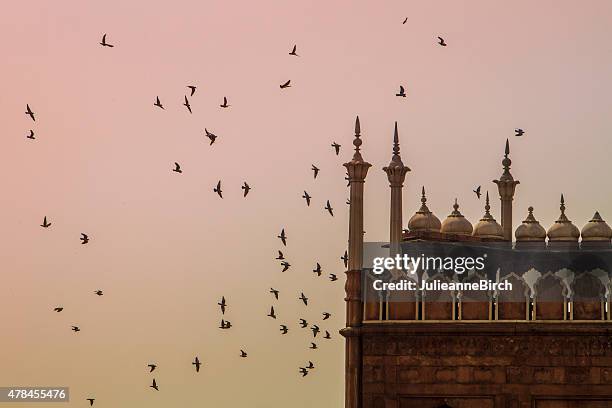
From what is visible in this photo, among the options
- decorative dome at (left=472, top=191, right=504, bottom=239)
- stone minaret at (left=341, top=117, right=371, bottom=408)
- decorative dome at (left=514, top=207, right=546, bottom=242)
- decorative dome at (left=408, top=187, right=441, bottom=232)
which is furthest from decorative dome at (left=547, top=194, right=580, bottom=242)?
stone minaret at (left=341, top=117, right=371, bottom=408)

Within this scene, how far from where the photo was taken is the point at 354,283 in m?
40.5

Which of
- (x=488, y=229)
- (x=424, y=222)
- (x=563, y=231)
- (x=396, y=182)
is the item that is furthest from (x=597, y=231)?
(x=396, y=182)

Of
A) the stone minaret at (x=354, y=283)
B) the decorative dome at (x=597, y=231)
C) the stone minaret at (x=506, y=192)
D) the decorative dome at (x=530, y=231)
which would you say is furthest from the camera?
the stone minaret at (x=506, y=192)

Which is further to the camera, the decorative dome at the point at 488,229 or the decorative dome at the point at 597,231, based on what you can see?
the decorative dome at the point at 488,229

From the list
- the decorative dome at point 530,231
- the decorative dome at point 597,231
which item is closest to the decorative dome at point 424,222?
the decorative dome at point 530,231

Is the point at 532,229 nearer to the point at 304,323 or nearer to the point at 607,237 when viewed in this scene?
the point at 607,237

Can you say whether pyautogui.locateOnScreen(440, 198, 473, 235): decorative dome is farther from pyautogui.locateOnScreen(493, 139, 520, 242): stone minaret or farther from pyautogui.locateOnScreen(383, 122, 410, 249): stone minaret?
pyautogui.locateOnScreen(493, 139, 520, 242): stone minaret

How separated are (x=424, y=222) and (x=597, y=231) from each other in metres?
3.94

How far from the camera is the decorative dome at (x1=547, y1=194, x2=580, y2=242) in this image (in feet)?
141

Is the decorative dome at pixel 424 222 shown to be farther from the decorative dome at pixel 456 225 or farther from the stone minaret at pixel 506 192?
the stone minaret at pixel 506 192

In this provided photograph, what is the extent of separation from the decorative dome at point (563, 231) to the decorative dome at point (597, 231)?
0.26 meters

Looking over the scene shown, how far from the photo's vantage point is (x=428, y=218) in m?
43.9

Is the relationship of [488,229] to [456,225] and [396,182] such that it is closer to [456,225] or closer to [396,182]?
[456,225]

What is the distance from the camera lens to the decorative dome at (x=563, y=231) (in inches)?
1697
